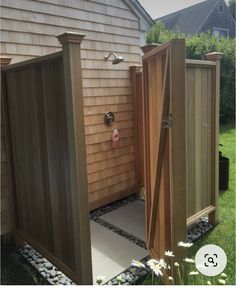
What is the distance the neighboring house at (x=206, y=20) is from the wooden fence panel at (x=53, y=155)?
1524 centimetres

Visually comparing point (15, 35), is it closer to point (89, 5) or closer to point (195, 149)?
point (89, 5)

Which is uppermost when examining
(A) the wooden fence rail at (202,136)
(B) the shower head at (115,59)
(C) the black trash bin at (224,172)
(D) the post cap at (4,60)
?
(B) the shower head at (115,59)

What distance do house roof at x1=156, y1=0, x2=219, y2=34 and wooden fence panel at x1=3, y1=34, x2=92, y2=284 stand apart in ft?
49.1

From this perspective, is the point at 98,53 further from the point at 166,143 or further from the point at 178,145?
the point at 178,145

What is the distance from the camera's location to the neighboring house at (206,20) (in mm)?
16344

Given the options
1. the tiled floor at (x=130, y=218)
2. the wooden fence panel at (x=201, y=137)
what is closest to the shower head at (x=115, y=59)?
the wooden fence panel at (x=201, y=137)

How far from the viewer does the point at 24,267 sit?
284 cm

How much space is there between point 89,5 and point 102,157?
2.02 m

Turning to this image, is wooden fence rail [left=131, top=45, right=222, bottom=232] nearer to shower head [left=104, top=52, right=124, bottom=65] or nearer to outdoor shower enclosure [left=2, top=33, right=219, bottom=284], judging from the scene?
outdoor shower enclosure [left=2, top=33, right=219, bottom=284]

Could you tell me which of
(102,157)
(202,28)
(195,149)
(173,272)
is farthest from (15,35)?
(202,28)

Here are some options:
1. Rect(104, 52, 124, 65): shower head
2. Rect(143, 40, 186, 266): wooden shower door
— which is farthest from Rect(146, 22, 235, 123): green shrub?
Rect(143, 40, 186, 266): wooden shower door

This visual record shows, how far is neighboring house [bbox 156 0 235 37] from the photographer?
53.6ft

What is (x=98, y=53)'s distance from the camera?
13.3 ft

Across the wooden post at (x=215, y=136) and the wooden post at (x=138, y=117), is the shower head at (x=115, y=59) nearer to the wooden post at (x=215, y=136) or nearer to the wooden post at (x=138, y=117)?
the wooden post at (x=138, y=117)
